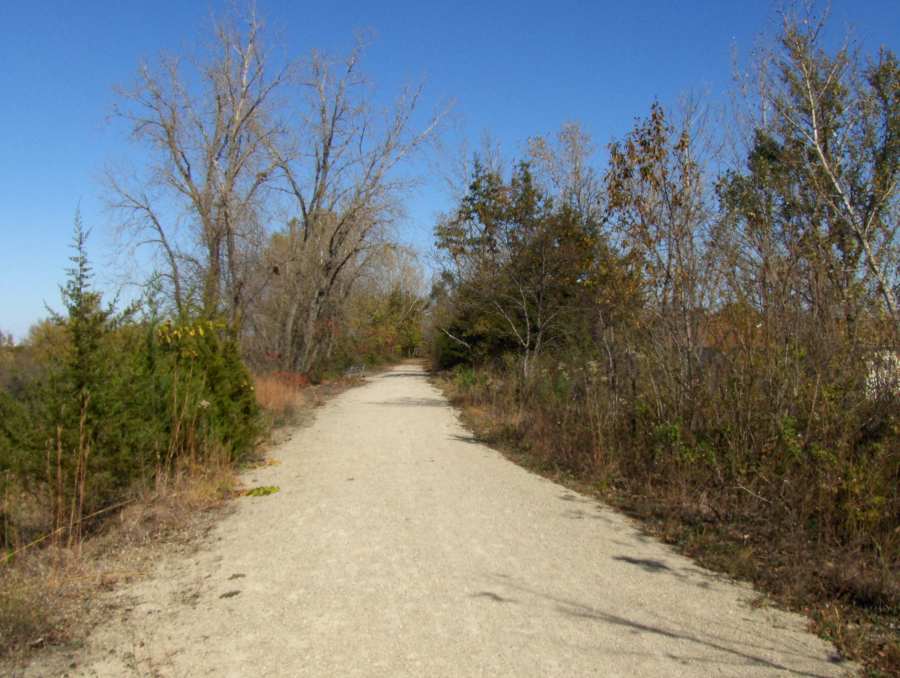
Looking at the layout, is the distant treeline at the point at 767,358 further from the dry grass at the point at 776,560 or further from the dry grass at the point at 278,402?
the dry grass at the point at 278,402

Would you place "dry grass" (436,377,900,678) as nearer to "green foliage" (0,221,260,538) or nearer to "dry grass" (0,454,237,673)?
"dry grass" (0,454,237,673)

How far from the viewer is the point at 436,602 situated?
178 inches

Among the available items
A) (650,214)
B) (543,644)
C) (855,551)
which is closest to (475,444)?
(650,214)

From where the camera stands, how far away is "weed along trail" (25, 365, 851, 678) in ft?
12.2

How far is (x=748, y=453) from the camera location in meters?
7.09

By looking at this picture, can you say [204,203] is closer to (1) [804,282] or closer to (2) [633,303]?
(2) [633,303]

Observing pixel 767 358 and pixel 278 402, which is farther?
pixel 278 402

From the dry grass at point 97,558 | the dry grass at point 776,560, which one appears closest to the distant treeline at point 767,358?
the dry grass at point 776,560

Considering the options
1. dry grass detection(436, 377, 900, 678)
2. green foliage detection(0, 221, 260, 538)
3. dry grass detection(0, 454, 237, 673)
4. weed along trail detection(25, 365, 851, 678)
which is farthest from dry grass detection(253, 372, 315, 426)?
dry grass detection(436, 377, 900, 678)

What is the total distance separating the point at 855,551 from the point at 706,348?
3349 millimetres

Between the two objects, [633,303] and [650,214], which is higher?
[650,214]

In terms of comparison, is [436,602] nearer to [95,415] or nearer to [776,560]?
[776,560]

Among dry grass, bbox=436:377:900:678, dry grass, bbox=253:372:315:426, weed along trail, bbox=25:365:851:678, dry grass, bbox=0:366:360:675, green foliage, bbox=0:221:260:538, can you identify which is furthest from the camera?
dry grass, bbox=253:372:315:426

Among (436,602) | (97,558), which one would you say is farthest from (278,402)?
(436,602)
